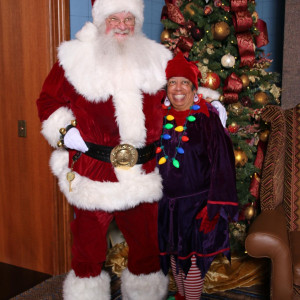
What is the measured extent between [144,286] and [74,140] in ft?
3.05

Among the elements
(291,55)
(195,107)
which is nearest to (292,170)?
(195,107)

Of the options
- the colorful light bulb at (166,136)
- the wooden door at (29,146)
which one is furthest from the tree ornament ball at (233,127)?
the wooden door at (29,146)

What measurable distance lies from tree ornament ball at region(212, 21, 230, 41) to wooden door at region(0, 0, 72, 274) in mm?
1092

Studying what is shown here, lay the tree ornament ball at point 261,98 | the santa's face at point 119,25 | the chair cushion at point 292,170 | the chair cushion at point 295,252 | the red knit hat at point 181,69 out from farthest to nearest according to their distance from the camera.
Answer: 1. the tree ornament ball at point 261,98
2. the chair cushion at point 292,170
3. the red knit hat at point 181,69
4. the santa's face at point 119,25
5. the chair cushion at point 295,252

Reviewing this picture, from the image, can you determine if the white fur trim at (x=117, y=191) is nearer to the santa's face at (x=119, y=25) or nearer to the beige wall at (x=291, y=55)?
the santa's face at (x=119, y=25)

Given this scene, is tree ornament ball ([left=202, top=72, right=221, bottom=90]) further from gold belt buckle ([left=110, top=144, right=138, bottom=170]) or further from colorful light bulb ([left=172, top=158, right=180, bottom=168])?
gold belt buckle ([left=110, top=144, right=138, bottom=170])

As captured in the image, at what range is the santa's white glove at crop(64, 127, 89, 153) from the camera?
194cm

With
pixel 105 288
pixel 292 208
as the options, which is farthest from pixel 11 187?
pixel 292 208

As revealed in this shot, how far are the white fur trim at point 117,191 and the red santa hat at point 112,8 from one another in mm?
816

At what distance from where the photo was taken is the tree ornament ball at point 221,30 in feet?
9.04

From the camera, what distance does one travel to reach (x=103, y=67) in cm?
194

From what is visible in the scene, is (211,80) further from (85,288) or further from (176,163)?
(85,288)

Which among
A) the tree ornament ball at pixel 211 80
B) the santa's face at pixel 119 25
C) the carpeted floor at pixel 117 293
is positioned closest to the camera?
the santa's face at pixel 119 25

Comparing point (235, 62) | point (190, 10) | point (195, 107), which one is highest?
point (190, 10)
